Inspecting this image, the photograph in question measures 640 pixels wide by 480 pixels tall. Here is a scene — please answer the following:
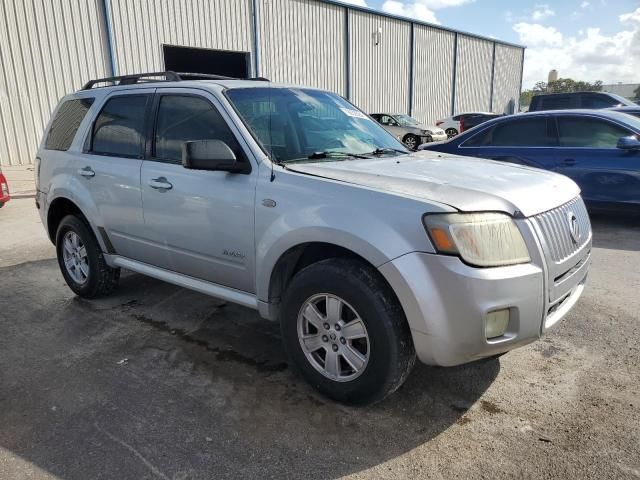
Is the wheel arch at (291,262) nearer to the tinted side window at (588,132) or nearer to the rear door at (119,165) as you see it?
the rear door at (119,165)

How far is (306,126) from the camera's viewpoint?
11.9ft

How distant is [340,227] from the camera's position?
8.76 feet

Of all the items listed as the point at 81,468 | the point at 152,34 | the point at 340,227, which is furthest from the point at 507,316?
the point at 152,34

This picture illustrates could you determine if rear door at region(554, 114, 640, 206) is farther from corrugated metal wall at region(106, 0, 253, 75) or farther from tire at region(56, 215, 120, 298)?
corrugated metal wall at region(106, 0, 253, 75)

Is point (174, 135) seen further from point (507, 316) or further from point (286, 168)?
point (507, 316)

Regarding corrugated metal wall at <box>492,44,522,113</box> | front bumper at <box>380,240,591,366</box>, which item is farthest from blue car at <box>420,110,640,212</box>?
corrugated metal wall at <box>492,44,522,113</box>

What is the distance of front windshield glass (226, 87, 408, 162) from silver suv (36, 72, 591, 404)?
1cm

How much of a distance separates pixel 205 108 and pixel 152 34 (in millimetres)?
Result: 13879

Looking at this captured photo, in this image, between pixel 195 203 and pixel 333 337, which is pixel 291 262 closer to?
pixel 333 337

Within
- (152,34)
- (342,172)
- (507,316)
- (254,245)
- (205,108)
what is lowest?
(507,316)

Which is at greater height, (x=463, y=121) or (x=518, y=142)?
(x=518, y=142)

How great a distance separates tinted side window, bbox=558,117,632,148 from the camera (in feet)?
22.2

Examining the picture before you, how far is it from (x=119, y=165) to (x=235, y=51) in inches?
603

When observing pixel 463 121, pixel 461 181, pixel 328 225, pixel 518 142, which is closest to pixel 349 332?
pixel 328 225
